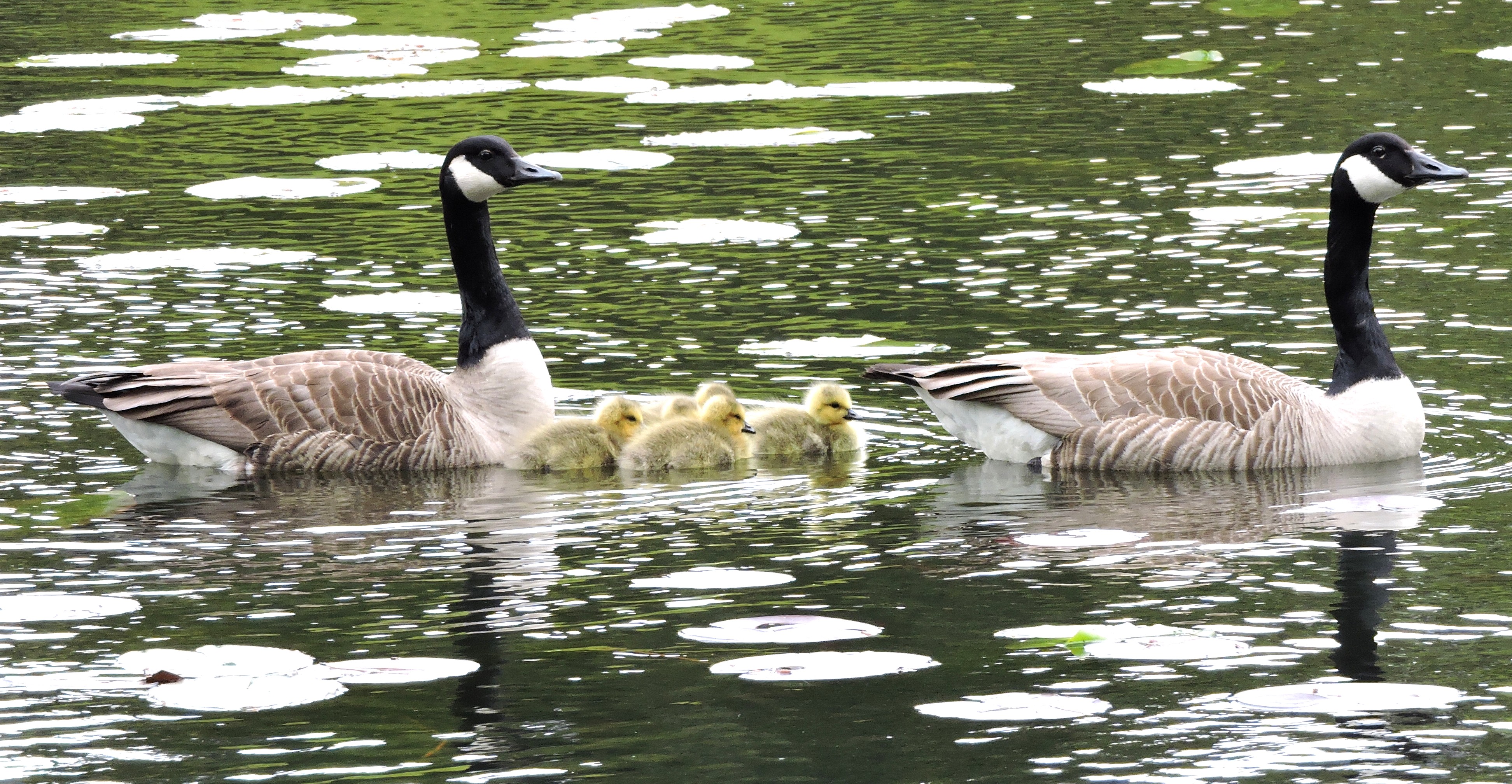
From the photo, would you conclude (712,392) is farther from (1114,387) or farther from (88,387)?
(88,387)

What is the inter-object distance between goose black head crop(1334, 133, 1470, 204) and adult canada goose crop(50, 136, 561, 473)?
4228 millimetres

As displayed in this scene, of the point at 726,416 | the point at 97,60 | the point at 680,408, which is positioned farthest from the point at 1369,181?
the point at 97,60

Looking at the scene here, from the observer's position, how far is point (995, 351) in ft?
41.2

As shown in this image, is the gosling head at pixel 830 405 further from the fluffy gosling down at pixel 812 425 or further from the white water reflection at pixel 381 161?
the white water reflection at pixel 381 161

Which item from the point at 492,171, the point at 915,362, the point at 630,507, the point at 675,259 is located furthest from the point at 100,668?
the point at 675,259

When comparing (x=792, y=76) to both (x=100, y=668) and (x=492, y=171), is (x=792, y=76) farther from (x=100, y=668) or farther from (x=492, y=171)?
(x=100, y=668)

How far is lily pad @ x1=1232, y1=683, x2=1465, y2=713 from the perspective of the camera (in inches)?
276

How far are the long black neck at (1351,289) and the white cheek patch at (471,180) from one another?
4.46m

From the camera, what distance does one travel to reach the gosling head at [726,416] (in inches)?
431

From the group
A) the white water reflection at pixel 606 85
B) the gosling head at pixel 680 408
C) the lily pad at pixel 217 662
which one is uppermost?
the white water reflection at pixel 606 85

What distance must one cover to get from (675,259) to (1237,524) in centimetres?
654

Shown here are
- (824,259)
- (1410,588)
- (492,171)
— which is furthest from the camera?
(824,259)

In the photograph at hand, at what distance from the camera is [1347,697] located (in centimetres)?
709

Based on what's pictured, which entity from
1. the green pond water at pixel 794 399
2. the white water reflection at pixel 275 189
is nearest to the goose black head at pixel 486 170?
the green pond water at pixel 794 399
